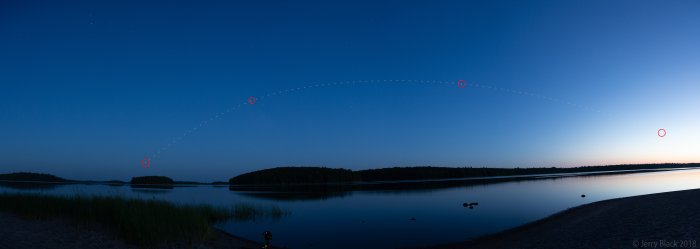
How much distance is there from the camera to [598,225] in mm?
20797

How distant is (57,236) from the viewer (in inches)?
641

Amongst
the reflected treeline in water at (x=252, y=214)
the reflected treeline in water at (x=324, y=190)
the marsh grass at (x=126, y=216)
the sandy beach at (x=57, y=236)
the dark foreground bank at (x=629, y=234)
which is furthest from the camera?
the reflected treeline in water at (x=324, y=190)

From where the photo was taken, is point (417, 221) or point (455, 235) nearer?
Result: point (455, 235)

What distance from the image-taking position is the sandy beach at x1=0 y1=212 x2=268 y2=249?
14.5 meters

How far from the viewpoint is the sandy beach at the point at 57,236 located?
570 inches

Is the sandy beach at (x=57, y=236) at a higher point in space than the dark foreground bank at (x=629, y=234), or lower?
higher

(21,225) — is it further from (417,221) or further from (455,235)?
(417,221)

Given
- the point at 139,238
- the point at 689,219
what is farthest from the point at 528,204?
the point at 139,238

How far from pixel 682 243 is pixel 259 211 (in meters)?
32.6

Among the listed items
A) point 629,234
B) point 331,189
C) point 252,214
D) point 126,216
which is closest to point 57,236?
point 126,216

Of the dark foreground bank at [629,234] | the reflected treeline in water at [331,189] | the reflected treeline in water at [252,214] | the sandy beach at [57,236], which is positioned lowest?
the reflected treeline in water at [331,189]

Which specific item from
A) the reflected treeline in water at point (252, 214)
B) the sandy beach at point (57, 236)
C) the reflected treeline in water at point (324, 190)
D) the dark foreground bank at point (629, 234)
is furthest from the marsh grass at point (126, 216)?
the reflected treeline in water at point (324, 190)

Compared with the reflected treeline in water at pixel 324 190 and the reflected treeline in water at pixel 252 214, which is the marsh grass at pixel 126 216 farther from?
the reflected treeline in water at pixel 324 190

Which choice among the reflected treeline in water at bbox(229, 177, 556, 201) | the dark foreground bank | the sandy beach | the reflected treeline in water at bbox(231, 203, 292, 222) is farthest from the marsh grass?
the reflected treeline in water at bbox(229, 177, 556, 201)
